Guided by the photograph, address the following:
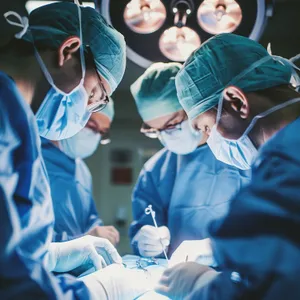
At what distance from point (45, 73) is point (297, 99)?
99 centimetres

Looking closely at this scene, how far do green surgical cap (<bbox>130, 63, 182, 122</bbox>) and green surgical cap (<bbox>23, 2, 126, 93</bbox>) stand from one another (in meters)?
0.36

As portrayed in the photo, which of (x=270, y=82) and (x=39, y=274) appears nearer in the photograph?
(x=39, y=274)

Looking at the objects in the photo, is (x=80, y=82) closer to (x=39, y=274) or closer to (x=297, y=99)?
(x=39, y=274)

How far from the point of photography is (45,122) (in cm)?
150

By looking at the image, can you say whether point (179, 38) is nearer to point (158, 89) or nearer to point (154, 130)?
point (158, 89)

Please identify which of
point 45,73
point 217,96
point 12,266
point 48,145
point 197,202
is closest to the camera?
point 12,266

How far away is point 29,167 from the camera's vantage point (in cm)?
130

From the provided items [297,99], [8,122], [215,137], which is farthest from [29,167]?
[297,99]

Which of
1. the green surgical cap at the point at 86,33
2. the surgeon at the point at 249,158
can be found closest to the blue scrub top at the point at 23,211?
the green surgical cap at the point at 86,33

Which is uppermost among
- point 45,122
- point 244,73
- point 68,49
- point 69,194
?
point 68,49

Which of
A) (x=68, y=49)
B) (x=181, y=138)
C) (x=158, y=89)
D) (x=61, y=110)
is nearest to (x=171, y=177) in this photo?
(x=181, y=138)

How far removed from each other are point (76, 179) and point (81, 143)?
223 mm

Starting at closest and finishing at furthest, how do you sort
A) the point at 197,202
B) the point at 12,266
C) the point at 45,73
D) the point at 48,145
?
the point at 12,266
the point at 45,73
the point at 197,202
the point at 48,145

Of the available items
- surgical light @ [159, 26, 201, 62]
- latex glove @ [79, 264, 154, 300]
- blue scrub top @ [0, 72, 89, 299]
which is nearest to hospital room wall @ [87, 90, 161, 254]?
surgical light @ [159, 26, 201, 62]
